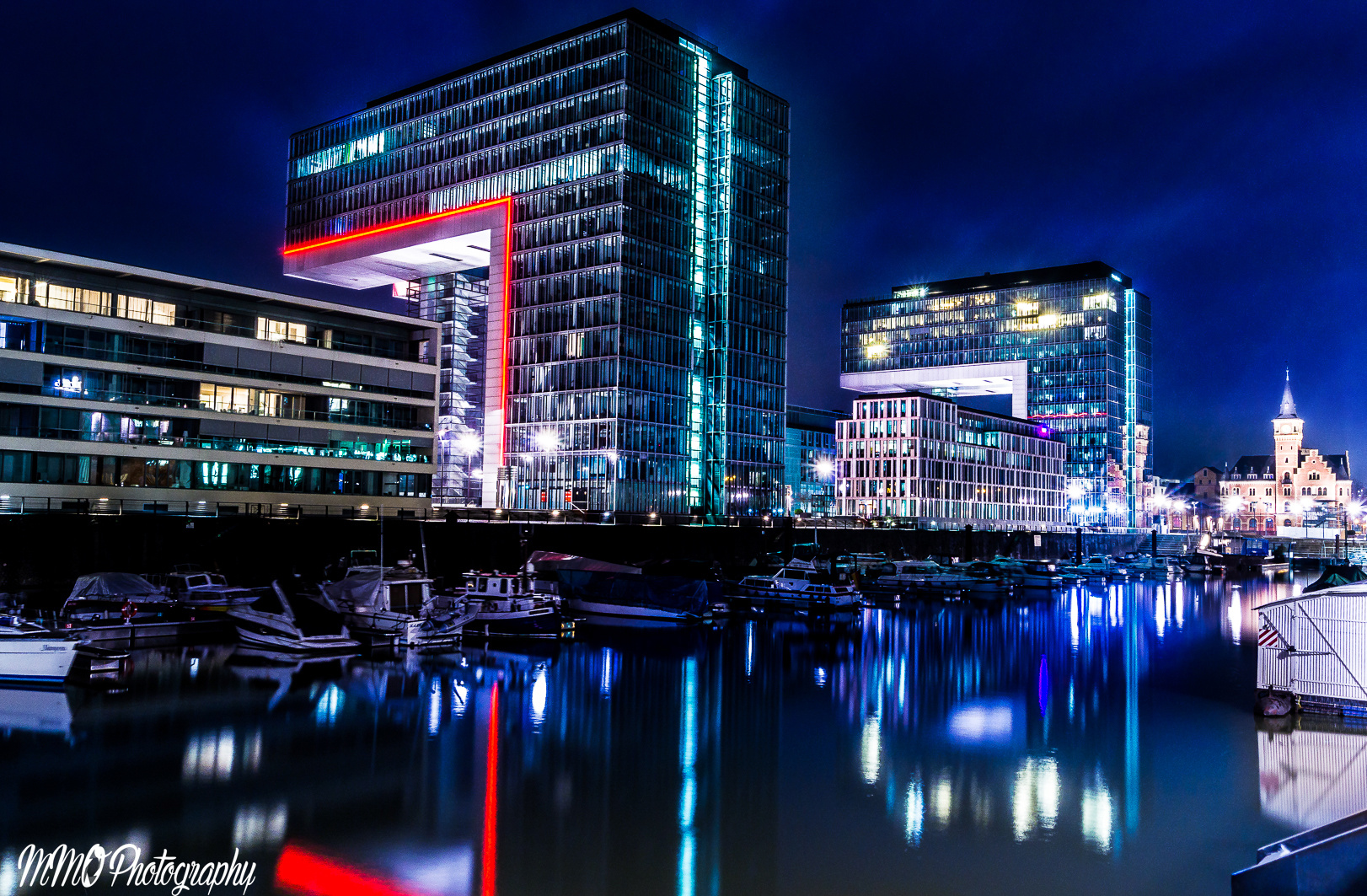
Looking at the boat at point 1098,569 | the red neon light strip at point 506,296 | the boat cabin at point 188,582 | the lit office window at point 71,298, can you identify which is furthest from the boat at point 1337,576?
the red neon light strip at point 506,296

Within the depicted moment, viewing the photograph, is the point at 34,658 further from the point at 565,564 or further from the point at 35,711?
the point at 565,564

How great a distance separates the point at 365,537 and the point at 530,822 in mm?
48605

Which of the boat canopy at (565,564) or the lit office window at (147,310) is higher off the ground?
the lit office window at (147,310)

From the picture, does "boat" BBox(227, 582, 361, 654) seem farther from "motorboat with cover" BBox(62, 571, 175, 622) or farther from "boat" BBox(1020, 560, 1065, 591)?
"boat" BBox(1020, 560, 1065, 591)

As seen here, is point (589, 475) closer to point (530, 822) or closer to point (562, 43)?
A: point (562, 43)

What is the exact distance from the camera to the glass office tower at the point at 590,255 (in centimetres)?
11575

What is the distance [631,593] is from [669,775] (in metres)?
35.7

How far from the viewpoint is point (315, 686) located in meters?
36.9

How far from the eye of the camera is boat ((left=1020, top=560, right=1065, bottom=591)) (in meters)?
98.9

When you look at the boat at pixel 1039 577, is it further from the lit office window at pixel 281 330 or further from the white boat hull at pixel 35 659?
the white boat hull at pixel 35 659

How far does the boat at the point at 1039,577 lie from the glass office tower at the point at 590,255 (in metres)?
37.0

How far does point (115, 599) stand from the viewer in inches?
1854

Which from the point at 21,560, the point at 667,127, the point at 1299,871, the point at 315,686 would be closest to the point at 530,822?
the point at 1299,871

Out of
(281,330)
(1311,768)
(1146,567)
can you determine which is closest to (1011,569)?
(1146,567)
